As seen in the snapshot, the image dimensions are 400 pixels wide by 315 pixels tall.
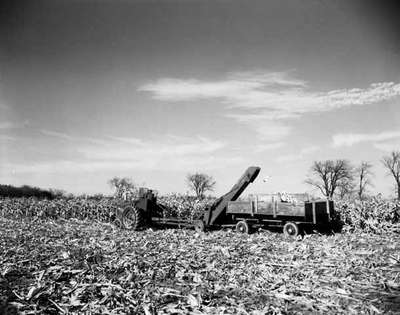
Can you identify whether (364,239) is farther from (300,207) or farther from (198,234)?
(198,234)

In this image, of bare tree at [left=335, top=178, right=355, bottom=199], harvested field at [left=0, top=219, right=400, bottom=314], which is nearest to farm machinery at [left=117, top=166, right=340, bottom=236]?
harvested field at [left=0, top=219, right=400, bottom=314]

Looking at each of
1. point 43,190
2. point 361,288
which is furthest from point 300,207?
point 43,190

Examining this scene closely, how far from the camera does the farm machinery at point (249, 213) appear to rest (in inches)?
506

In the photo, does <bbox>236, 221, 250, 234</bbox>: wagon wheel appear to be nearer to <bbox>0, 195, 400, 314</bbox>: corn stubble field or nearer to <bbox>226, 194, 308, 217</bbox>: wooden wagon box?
<bbox>226, 194, 308, 217</bbox>: wooden wagon box

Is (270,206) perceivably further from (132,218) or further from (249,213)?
(132,218)

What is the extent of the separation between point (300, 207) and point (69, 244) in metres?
8.51

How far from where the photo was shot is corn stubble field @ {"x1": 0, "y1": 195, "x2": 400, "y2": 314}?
5.76 metres

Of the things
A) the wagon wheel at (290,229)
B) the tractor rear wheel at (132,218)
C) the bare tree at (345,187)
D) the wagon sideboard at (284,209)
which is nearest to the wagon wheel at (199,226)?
the wagon sideboard at (284,209)

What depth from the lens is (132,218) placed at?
1547 centimetres

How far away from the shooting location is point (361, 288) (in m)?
6.62

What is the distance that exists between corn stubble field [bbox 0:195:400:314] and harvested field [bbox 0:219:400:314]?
0.02 meters

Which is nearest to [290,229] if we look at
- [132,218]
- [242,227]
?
[242,227]

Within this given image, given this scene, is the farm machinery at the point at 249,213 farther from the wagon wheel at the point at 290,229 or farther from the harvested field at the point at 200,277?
the harvested field at the point at 200,277

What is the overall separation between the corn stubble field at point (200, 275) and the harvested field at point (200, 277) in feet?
0.07
